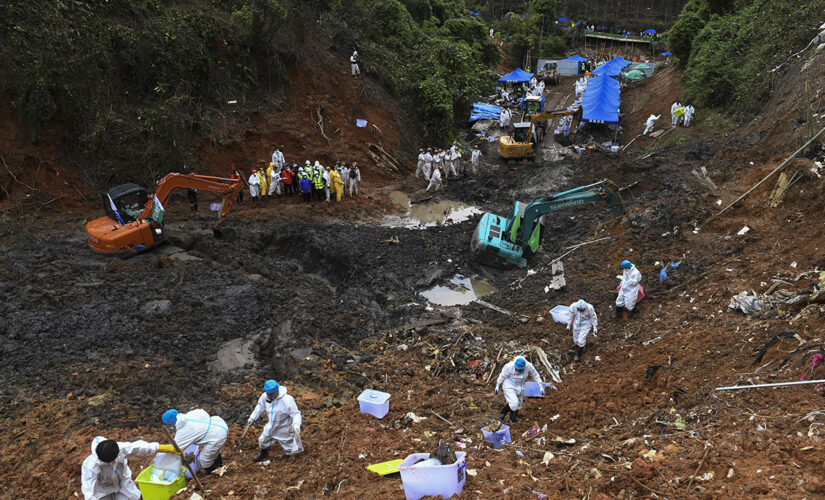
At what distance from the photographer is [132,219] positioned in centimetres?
1417

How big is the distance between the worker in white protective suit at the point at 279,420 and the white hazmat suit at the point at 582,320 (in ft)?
17.2

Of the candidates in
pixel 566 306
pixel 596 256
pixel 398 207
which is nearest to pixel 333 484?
pixel 566 306

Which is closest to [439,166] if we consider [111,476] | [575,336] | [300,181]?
[300,181]

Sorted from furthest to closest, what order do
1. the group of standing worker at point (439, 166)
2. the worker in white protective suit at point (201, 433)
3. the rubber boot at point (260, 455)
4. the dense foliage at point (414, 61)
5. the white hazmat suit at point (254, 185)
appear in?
the dense foliage at point (414, 61) → the group of standing worker at point (439, 166) → the white hazmat suit at point (254, 185) → the rubber boot at point (260, 455) → the worker in white protective suit at point (201, 433)

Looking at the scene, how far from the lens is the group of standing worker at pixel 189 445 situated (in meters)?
5.46

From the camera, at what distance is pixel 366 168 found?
2241 centimetres

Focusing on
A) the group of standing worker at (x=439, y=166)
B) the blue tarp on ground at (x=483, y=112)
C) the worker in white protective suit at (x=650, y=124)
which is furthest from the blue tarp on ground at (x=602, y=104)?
the group of standing worker at (x=439, y=166)

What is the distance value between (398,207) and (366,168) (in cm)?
328

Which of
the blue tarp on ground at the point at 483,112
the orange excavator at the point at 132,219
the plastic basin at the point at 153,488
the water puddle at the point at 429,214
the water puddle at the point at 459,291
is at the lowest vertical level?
the water puddle at the point at 429,214

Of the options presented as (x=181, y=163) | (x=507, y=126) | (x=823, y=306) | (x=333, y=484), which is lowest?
(x=507, y=126)

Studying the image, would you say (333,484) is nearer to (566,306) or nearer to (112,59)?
(566,306)

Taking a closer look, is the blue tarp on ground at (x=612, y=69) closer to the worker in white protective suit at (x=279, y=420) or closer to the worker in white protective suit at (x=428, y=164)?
the worker in white protective suit at (x=428, y=164)

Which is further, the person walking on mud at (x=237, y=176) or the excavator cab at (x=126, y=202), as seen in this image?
the person walking on mud at (x=237, y=176)

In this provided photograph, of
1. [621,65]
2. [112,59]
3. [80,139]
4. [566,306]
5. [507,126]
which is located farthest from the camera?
[621,65]
